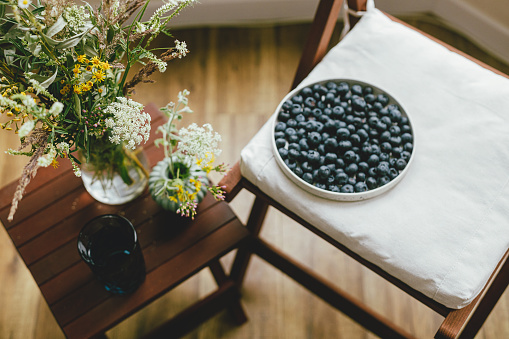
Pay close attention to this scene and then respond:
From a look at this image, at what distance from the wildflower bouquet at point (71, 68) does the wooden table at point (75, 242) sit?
0.34 meters

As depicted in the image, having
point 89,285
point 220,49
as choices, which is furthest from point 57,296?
point 220,49

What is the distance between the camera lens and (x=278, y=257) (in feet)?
4.25

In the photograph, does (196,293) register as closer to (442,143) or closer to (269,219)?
(269,219)

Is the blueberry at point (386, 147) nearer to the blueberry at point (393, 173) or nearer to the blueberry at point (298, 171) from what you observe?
the blueberry at point (393, 173)

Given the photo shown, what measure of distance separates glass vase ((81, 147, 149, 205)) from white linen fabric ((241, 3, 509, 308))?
0.26 m

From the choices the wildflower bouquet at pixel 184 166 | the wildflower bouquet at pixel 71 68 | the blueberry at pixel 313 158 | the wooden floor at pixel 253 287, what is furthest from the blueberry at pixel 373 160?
the wooden floor at pixel 253 287

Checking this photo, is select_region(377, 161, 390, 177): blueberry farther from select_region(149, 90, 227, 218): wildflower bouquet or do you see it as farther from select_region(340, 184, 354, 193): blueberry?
select_region(149, 90, 227, 218): wildflower bouquet

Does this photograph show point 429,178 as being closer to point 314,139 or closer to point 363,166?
point 363,166

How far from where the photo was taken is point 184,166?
1.04 meters

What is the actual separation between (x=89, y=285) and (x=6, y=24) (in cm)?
57

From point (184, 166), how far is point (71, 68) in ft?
1.15

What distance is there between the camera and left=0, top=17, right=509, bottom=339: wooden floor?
1479 mm

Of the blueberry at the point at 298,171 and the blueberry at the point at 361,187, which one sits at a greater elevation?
the blueberry at the point at 298,171

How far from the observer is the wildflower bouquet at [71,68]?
69cm
